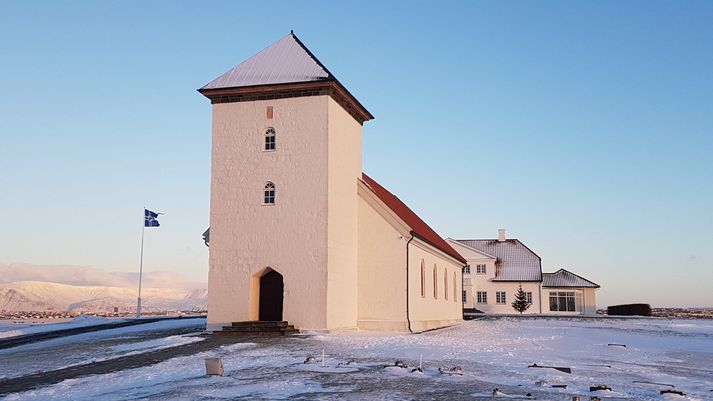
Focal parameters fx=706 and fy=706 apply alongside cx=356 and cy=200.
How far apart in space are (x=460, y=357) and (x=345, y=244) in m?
10.2

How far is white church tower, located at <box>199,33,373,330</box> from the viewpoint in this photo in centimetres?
2561

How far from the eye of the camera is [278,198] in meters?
26.2

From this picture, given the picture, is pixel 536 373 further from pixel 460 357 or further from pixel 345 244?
pixel 345 244

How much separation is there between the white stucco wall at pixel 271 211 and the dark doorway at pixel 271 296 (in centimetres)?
33

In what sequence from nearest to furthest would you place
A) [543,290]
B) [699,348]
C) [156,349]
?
[156,349] → [699,348] → [543,290]

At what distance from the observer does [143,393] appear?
12.9 m

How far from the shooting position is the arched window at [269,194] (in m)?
26.3

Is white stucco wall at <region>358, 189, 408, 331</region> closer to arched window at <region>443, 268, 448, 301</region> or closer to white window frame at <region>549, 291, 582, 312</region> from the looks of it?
Answer: arched window at <region>443, 268, 448, 301</region>

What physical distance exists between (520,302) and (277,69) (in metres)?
45.8

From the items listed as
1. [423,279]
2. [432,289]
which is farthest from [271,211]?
[432,289]

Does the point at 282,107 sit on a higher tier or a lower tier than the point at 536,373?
higher

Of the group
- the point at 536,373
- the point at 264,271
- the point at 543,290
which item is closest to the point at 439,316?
the point at 264,271

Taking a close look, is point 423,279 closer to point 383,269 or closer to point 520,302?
point 383,269

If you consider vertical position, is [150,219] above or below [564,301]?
above
